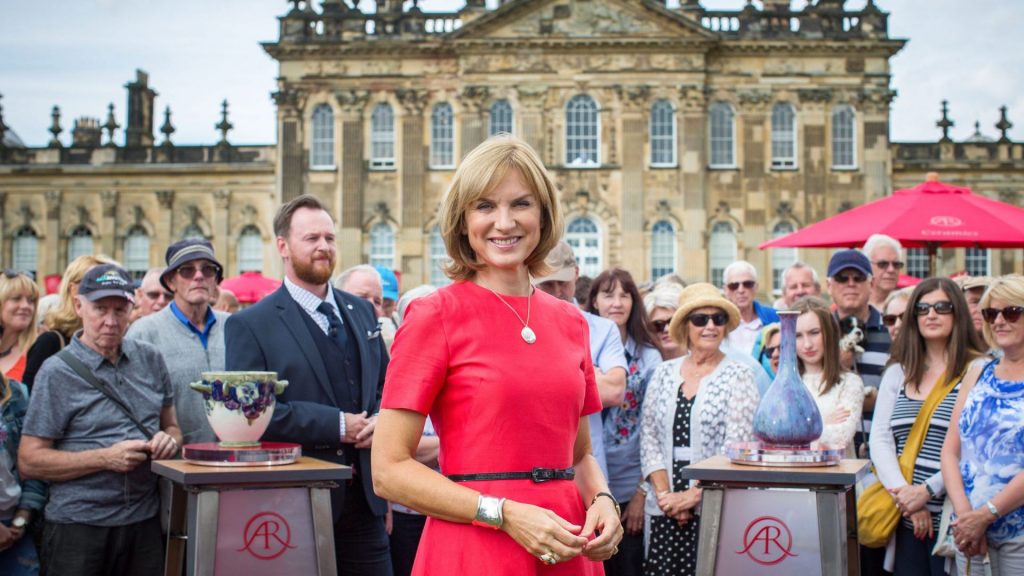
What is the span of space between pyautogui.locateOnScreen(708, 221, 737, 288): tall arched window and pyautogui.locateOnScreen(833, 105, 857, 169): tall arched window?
3829 millimetres

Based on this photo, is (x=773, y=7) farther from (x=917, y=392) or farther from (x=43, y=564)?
(x=43, y=564)

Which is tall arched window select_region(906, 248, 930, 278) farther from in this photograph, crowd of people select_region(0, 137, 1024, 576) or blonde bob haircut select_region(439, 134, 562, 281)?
blonde bob haircut select_region(439, 134, 562, 281)

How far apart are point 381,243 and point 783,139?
1253 cm

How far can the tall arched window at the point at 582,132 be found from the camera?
32.9 metres

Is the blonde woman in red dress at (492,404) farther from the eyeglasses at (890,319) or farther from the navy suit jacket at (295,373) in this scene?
the eyeglasses at (890,319)

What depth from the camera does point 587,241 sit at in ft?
108

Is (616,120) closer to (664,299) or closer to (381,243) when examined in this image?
(381,243)

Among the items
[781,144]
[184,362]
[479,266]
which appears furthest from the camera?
[781,144]

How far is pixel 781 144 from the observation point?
109ft

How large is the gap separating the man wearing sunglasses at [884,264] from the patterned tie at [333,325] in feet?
15.7

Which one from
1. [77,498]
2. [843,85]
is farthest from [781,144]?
[77,498]

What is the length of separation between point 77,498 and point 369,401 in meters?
1.50

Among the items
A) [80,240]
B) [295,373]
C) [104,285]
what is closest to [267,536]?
[295,373]

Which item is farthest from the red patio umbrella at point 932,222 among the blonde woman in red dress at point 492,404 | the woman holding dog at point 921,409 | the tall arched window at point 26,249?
the tall arched window at point 26,249
